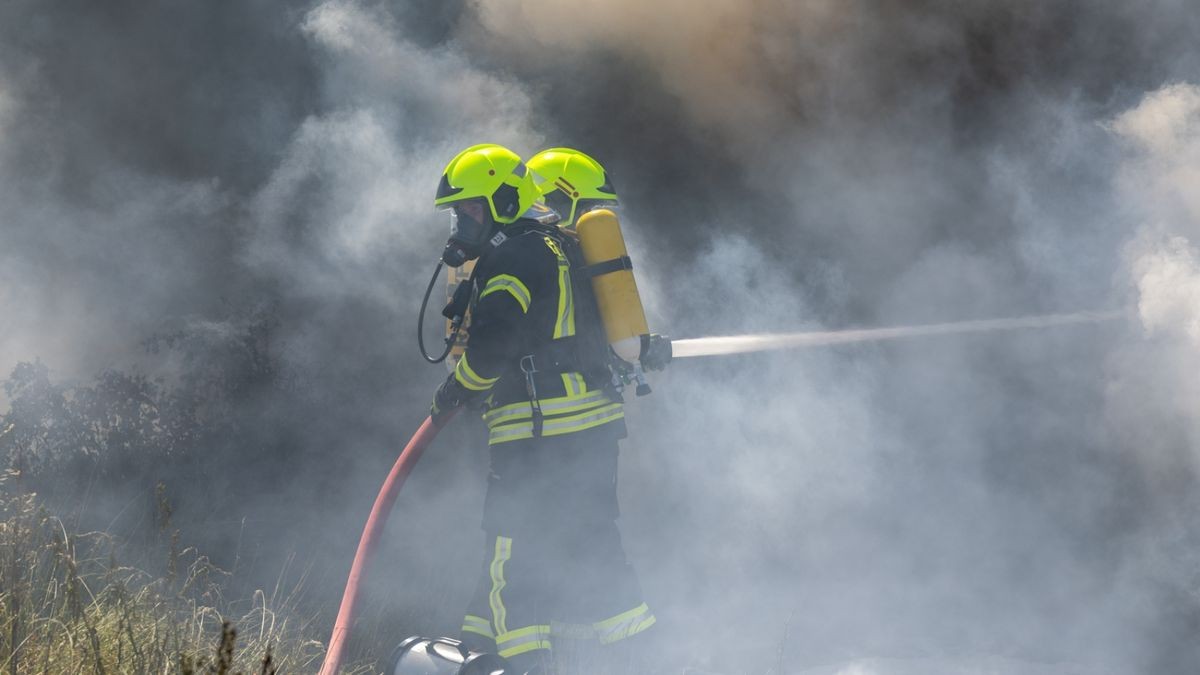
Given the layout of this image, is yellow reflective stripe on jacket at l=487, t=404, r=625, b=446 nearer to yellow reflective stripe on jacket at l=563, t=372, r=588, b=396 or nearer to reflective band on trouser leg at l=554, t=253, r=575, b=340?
yellow reflective stripe on jacket at l=563, t=372, r=588, b=396

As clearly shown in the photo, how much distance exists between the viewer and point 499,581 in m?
4.49

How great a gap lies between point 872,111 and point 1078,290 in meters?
1.62

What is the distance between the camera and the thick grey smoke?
6.48 meters

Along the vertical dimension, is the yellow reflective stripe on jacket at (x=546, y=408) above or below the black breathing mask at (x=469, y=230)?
below

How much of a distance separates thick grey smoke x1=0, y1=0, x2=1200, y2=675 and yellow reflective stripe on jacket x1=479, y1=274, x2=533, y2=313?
2.26 m

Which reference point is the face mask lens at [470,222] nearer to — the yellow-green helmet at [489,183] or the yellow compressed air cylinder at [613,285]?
the yellow-green helmet at [489,183]

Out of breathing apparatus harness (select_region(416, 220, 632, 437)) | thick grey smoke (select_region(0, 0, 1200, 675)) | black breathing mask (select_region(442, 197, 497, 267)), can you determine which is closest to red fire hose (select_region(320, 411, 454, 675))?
breathing apparatus harness (select_region(416, 220, 632, 437))

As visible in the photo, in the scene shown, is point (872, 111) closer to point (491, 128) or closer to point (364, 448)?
point (491, 128)

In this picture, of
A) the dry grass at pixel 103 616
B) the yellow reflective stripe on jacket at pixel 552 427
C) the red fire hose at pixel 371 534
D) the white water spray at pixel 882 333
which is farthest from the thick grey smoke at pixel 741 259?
the yellow reflective stripe on jacket at pixel 552 427

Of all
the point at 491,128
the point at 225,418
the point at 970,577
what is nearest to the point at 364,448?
the point at 225,418

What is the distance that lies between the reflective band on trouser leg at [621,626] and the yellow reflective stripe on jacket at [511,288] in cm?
130

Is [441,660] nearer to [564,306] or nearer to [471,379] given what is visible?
[471,379]

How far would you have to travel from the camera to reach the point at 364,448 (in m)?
6.59

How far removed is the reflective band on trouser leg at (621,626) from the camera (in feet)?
14.9
